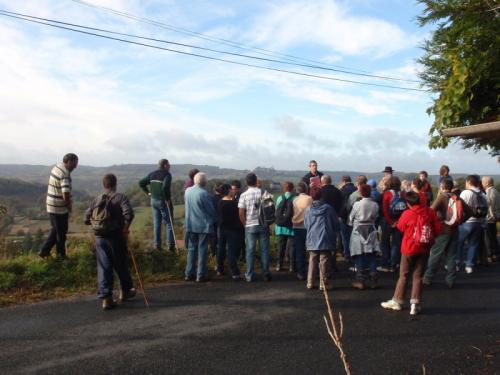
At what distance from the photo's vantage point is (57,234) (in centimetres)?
830

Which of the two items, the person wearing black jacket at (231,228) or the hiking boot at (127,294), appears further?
the person wearing black jacket at (231,228)

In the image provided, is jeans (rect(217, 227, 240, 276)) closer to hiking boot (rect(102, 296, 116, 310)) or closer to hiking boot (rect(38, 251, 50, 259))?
hiking boot (rect(102, 296, 116, 310))

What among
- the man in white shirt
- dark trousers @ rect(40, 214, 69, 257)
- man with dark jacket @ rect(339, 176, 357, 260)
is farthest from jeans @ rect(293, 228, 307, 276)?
dark trousers @ rect(40, 214, 69, 257)

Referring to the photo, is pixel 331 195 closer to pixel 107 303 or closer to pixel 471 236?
pixel 471 236

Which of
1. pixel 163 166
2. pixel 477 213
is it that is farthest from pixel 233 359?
pixel 477 213

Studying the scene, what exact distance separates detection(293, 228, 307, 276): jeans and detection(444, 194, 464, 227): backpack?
2.68 meters

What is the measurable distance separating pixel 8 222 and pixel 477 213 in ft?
36.3

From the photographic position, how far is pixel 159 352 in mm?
5016

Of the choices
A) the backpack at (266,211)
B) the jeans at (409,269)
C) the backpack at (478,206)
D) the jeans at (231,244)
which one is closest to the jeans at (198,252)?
the jeans at (231,244)

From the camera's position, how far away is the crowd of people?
6711mm

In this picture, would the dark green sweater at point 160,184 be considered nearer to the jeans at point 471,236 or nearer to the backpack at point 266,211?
the backpack at point 266,211

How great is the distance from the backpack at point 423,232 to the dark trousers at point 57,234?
608 cm

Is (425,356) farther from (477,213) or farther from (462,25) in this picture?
(477,213)

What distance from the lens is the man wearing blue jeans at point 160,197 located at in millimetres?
10008
